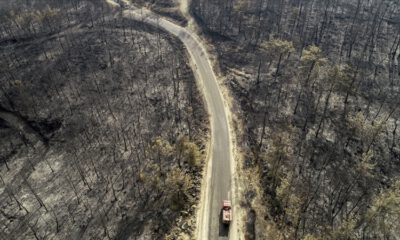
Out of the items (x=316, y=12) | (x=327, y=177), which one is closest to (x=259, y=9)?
(x=316, y=12)

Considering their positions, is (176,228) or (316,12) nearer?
(176,228)

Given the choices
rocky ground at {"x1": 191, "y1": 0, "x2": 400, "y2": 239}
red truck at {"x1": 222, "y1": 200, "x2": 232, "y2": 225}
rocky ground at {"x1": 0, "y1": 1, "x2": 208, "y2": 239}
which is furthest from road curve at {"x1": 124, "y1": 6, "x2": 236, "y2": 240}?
rocky ground at {"x1": 191, "y1": 0, "x2": 400, "y2": 239}

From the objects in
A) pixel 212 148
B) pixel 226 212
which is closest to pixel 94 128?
pixel 212 148

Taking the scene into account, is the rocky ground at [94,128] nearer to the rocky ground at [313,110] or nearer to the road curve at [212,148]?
the road curve at [212,148]

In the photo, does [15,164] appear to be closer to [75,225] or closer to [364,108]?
[75,225]

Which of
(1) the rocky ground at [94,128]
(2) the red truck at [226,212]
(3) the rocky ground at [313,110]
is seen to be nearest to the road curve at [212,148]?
(2) the red truck at [226,212]

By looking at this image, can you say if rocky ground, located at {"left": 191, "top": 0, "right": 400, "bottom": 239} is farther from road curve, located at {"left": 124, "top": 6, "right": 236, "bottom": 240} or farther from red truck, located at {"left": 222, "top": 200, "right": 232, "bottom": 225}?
road curve, located at {"left": 124, "top": 6, "right": 236, "bottom": 240}

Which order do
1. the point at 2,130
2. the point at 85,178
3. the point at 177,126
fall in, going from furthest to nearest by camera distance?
the point at 2,130 < the point at 177,126 < the point at 85,178
